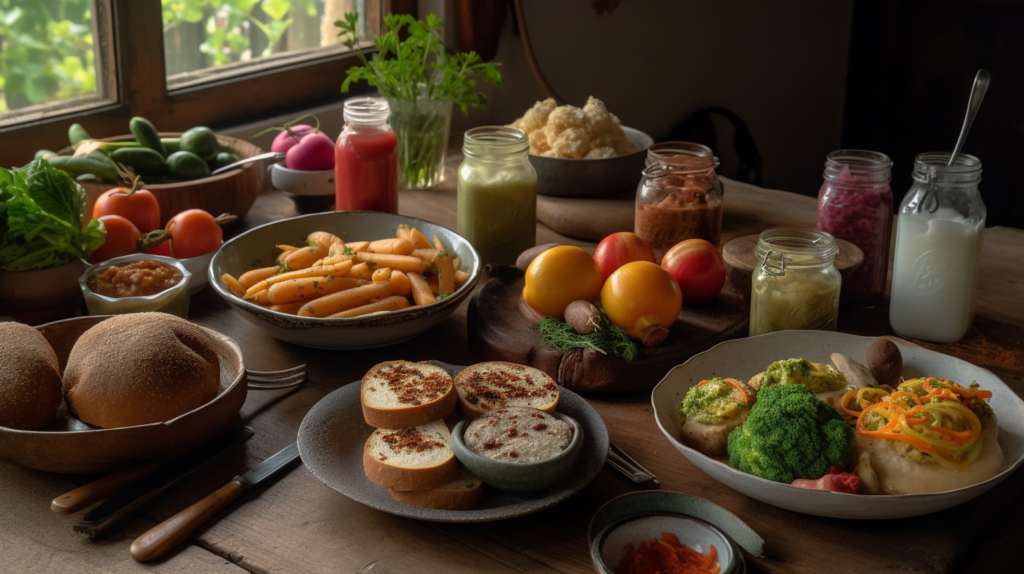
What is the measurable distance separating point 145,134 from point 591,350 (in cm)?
112

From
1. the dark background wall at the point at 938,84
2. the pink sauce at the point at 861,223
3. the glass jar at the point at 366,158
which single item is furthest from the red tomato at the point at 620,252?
the dark background wall at the point at 938,84

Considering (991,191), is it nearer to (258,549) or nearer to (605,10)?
(605,10)

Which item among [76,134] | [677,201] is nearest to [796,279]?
[677,201]

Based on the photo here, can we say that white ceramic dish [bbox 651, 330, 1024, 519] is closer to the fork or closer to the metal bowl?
the fork

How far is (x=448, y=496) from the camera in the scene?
986mm

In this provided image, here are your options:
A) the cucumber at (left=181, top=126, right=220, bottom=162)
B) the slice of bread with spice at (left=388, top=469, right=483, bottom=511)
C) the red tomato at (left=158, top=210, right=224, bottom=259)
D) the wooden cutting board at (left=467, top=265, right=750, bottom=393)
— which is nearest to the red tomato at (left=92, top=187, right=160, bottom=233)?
the red tomato at (left=158, top=210, right=224, bottom=259)

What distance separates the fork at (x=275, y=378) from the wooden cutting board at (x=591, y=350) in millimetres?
280

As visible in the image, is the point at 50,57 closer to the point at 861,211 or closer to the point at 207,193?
the point at 207,193

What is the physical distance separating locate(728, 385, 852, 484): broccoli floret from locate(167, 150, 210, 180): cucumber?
1270 mm

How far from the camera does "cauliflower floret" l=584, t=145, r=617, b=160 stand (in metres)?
1.94

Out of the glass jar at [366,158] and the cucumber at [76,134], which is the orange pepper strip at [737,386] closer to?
the glass jar at [366,158]

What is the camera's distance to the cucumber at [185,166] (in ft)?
5.94

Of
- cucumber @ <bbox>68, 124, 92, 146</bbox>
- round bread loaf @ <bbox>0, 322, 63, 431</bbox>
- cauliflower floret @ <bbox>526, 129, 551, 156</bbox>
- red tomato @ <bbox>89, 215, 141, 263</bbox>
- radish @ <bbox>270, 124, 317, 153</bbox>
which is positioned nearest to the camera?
round bread loaf @ <bbox>0, 322, 63, 431</bbox>

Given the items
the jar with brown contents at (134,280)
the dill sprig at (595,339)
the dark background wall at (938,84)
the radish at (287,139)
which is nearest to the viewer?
the dill sprig at (595,339)
